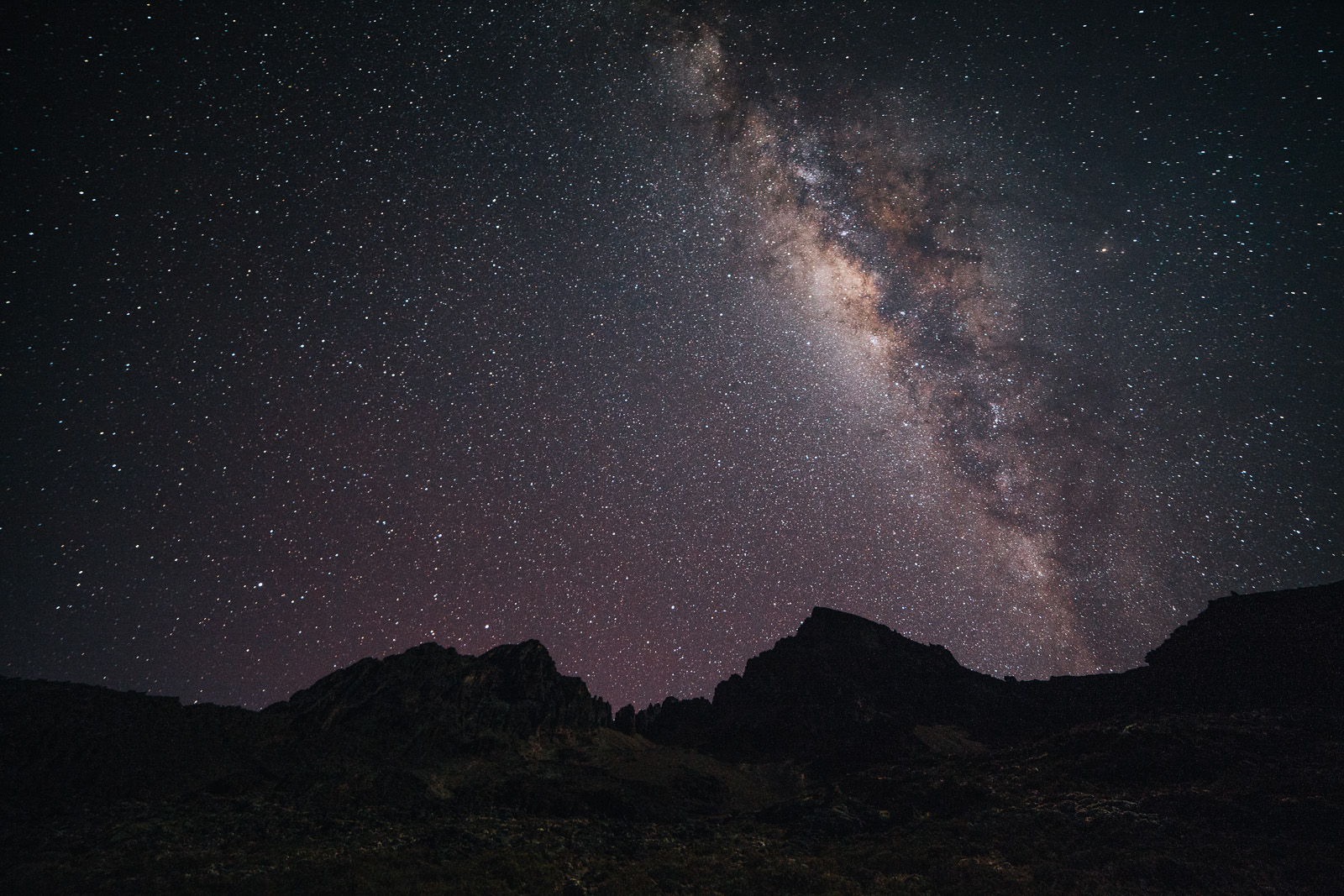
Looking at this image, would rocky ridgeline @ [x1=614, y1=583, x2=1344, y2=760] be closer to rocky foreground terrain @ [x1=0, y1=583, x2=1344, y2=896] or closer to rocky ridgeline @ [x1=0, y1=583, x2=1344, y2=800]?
rocky ridgeline @ [x1=0, y1=583, x2=1344, y2=800]

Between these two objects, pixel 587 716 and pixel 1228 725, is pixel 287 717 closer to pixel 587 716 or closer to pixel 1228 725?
pixel 587 716

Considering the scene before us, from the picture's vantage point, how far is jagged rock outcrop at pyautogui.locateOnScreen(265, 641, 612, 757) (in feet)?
154

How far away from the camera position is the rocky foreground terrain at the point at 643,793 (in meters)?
19.7

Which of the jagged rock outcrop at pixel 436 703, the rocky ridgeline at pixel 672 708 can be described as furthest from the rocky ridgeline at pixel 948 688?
the jagged rock outcrop at pixel 436 703

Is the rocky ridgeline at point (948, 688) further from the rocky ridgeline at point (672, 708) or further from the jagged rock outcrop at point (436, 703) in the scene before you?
the jagged rock outcrop at point (436, 703)

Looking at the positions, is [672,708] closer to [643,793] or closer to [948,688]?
[948,688]

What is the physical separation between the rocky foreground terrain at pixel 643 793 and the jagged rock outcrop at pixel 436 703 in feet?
0.97

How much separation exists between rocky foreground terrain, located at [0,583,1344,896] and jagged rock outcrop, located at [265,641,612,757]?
29cm

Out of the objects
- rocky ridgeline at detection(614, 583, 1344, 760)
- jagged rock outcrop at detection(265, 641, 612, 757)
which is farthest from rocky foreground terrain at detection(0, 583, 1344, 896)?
rocky ridgeline at detection(614, 583, 1344, 760)

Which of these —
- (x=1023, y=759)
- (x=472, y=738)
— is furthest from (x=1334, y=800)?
(x=472, y=738)

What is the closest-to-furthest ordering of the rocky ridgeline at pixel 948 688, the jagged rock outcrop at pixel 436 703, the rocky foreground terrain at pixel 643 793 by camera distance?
1. the rocky foreground terrain at pixel 643 793
2. the jagged rock outcrop at pixel 436 703
3. the rocky ridgeline at pixel 948 688

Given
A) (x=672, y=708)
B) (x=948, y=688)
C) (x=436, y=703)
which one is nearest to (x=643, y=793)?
(x=436, y=703)

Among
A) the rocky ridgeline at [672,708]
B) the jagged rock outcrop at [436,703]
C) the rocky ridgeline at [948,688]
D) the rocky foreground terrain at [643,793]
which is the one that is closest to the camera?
the rocky foreground terrain at [643,793]

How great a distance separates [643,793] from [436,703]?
81.0 ft
